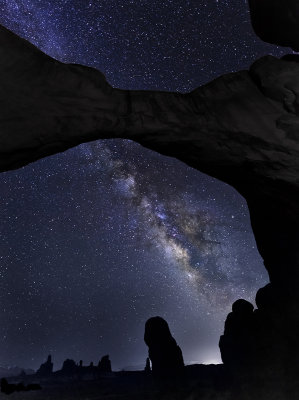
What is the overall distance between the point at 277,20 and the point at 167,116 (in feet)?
10.2

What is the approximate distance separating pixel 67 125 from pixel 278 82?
3.97 m

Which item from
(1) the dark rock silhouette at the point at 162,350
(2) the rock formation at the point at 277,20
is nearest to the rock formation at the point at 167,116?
(2) the rock formation at the point at 277,20

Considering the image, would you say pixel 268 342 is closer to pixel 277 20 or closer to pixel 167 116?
pixel 167 116

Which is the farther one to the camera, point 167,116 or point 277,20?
point 277,20

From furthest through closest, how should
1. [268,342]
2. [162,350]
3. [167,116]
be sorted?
1. [162,350]
2. [268,342]
3. [167,116]

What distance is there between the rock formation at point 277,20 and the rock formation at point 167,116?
0.25 ft

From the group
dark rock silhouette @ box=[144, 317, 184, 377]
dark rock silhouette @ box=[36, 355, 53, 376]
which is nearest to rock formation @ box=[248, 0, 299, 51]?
dark rock silhouette @ box=[144, 317, 184, 377]

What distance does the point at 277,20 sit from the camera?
21.2 ft

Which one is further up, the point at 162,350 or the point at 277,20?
the point at 277,20

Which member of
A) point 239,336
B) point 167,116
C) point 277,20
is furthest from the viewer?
point 239,336

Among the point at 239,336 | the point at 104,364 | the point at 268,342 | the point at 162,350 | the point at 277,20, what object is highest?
the point at 104,364

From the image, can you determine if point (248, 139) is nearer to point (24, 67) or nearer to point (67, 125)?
point (67, 125)

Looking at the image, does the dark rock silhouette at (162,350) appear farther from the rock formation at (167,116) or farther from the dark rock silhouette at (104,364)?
the dark rock silhouette at (104,364)

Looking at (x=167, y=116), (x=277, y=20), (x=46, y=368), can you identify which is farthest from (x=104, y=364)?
(x=277, y=20)
